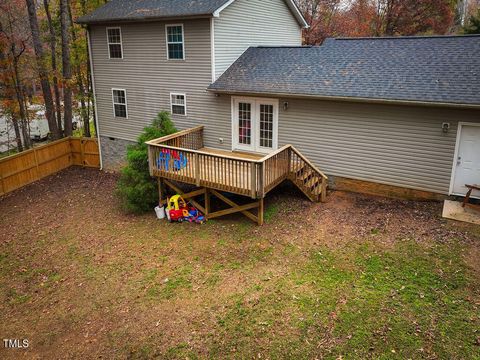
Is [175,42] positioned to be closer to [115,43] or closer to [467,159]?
[115,43]

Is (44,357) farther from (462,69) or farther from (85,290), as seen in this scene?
(462,69)

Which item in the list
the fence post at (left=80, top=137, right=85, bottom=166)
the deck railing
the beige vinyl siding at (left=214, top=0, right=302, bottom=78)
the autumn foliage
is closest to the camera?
the deck railing

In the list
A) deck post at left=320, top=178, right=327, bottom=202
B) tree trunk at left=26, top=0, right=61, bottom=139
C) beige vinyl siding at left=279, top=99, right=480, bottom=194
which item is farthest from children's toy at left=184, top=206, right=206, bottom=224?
tree trunk at left=26, top=0, right=61, bottom=139

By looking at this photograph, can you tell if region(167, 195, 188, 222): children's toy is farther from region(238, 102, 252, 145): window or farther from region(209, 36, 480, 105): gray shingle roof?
region(209, 36, 480, 105): gray shingle roof

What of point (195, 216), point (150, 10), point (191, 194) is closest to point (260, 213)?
point (195, 216)

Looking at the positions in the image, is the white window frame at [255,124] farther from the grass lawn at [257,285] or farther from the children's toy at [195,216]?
the children's toy at [195,216]

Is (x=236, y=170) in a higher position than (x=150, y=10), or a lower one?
lower
